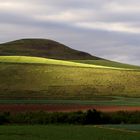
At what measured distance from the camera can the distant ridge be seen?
143875 millimetres

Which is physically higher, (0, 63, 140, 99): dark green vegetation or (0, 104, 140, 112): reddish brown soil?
(0, 63, 140, 99): dark green vegetation

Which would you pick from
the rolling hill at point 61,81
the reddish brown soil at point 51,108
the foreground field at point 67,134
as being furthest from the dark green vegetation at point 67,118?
the rolling hill at point 61,81

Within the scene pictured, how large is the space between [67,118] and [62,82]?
3048 cm

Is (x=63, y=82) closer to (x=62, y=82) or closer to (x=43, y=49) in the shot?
(x=62, y=82)

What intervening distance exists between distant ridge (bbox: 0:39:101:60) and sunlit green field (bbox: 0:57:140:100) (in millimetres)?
57495

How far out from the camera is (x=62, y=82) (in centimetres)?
7281

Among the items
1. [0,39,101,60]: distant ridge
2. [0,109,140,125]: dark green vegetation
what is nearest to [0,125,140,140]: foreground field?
[0,109,140,125]: dark green vegetation

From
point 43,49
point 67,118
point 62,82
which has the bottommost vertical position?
point 67,118

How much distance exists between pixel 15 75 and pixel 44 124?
117 ft

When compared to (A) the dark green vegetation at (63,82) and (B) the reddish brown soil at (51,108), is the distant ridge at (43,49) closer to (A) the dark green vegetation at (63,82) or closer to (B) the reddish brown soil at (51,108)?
(A) the dark green vegetation at (63,82)

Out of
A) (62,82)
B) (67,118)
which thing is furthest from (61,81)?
(67,118)

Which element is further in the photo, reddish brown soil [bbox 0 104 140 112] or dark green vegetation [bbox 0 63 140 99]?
dark green vegetation [bbox 0 63 140 99]

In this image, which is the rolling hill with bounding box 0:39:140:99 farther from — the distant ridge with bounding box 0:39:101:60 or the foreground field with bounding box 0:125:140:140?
the distant ridge with bounding box 0:39:101:60

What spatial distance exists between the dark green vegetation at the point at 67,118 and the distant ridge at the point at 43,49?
9753cm
